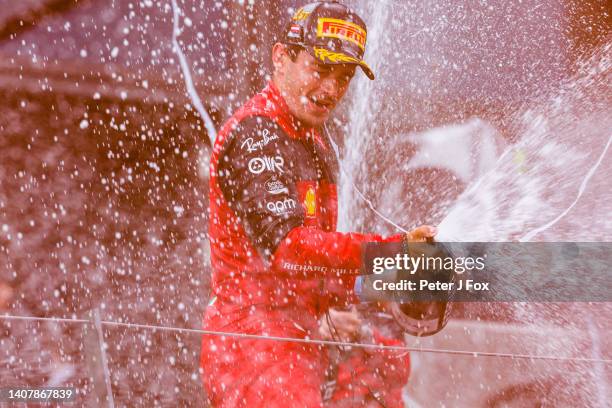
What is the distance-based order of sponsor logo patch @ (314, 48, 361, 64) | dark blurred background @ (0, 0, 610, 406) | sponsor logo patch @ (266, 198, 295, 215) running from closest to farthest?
1. sponsor logo patch @ (266, 198, 295, 215)
2. sponsor logo patch @ (314, 48, 361, 64)
3. dark blurred background @ (0, 0, 610, 406)

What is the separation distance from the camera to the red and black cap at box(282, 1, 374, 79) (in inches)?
45.8

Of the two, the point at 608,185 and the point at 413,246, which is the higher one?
the point at 608,185

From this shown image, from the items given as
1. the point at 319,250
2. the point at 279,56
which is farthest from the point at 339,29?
the point at 319,250

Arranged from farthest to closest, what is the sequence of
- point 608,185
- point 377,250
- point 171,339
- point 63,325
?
point 63,325, point 171,339, point 608,185, point 377,250

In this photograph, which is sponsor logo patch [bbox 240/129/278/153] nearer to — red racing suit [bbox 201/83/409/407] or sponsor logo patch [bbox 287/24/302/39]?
red racing suit [bbox 201/83/409/407]

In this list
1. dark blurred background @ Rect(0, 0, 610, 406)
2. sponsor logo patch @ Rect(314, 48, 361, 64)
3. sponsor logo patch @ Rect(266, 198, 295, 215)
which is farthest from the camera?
dark blurred background @ Rect(0, 0, 610, 406)

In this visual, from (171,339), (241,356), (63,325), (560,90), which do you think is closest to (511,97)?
(560,90)

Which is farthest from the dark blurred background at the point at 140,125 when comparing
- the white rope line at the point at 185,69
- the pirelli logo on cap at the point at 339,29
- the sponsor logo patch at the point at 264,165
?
the sponsor logo patch at the point at 264,165

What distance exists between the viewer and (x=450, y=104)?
1.28 metres

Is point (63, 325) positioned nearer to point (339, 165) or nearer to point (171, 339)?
point (171, 339)

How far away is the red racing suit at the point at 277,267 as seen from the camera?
1077mm

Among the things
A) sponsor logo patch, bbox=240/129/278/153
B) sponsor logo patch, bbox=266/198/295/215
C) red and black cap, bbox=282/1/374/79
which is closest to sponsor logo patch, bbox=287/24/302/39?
red and black cap, bbox=282/1/374/79

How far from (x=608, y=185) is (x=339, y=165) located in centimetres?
55

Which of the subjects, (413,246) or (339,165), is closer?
(413,246)
